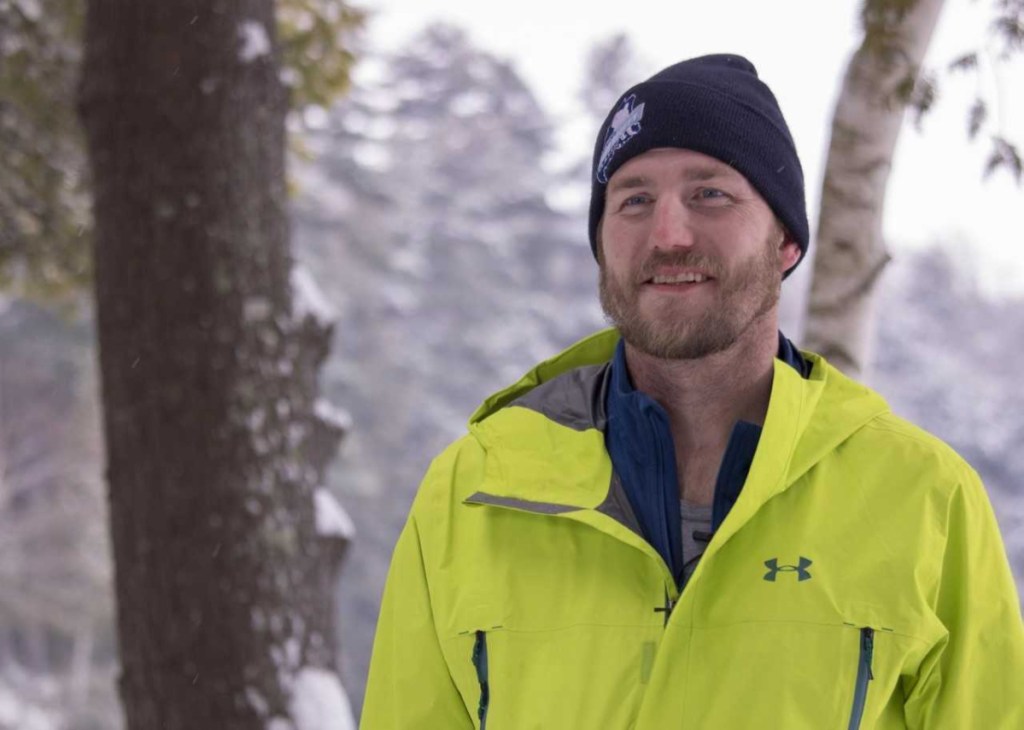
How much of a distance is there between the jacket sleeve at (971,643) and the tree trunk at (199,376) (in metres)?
2.21

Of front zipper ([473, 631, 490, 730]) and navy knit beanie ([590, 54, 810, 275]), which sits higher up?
navy knit beanie ([590, 54, 810, 275])

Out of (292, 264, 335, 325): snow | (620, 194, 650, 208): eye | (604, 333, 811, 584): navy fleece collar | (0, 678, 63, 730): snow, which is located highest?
(292, 264, 335, 325): snow

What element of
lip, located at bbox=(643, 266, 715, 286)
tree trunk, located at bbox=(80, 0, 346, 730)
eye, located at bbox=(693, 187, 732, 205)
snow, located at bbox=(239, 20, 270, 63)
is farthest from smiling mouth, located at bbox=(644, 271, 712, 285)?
snow, located at bbox=(239, 20, 270, 63)

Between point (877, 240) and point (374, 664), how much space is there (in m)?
2.15

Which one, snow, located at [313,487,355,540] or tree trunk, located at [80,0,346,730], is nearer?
tree trunk, located at [80,0,346,730]

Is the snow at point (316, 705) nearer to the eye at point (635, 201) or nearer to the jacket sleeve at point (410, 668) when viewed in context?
the jacket sleeve at point (410, 668)

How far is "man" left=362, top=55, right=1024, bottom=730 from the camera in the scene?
71.5 inches

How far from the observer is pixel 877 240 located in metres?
3.53

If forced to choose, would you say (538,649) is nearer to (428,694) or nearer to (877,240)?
(428,694)

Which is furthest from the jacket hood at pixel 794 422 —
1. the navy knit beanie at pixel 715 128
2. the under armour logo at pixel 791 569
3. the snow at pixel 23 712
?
the snow at pixel 23 712

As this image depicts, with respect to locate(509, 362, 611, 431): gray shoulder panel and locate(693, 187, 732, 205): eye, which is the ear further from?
locate(509, 362, 611, 431): gray shoulder panel

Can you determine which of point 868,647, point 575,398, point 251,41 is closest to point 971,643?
point 868,647

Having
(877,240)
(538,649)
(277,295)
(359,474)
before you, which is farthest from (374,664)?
(359,474)

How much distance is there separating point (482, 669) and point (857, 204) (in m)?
2.11
